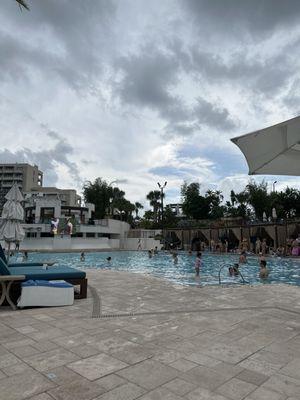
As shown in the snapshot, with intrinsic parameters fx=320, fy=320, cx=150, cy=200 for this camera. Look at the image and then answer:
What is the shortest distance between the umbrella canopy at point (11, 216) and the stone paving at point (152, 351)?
533 cm

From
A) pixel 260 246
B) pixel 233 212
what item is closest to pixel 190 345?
pixel 260 246

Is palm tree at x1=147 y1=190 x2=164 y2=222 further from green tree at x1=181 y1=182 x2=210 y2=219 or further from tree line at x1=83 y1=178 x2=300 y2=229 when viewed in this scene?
green tree at x1=181 y1=182 x2=210 y2=219

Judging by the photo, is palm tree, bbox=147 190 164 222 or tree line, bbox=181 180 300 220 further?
palm tree, bbox=147 190 164 222

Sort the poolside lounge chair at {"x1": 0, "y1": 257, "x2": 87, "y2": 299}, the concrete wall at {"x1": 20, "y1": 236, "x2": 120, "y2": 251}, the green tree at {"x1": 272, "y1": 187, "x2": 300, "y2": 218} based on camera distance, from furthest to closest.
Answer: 1. the green tree at {"x1": 272, "y1": 187, "x2": 300, "y2": 218}
2. the concrete wall at {"x1": 20, "y1": 236, "x2": 120, "y2": 251}
3. the poolside lounge chair at {"x1": 0, "y1": 257, "x2": 87, "y2": 299}

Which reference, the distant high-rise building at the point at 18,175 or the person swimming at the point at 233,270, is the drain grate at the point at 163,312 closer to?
the person swimming at the point at 233,270

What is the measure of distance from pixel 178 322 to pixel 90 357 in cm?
198

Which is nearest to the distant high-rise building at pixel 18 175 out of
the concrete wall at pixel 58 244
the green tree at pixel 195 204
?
the green tree at pixel 195 204

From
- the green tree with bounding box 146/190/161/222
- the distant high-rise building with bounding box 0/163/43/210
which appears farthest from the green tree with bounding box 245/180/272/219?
the distant high-rise building with bounding box 0/163/43/210

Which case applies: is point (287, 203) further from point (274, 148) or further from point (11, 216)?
point (274, 148)

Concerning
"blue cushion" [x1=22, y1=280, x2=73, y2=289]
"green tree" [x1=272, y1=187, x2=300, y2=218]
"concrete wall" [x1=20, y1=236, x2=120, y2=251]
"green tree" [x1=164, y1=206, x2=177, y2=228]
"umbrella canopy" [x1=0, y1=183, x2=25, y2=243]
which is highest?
"green tree" [x1=272, y1=187, x2=300, y2=218]

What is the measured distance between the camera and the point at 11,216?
35.3ft

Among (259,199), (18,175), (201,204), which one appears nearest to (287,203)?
(259,199)

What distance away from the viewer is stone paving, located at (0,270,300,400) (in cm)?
286

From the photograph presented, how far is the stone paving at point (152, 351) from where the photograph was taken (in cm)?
286
